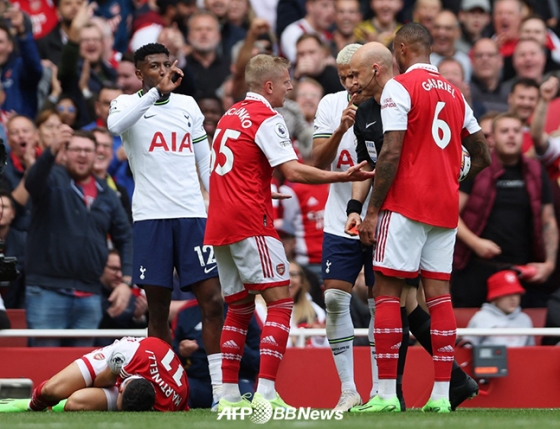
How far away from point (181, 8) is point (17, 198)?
533 centimetres

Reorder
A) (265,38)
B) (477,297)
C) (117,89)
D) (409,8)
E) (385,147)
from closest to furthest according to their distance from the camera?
(385,147), (477,297), (117,89), (265,38), (409,8)

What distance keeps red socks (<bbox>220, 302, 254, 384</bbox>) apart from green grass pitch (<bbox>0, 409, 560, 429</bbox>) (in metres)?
0.34

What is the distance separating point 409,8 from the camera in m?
16.9

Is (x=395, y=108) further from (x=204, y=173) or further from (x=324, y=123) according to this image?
(x=204, y=173)

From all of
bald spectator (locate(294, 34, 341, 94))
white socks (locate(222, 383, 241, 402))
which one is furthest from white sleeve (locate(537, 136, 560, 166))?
white socks (locate(222, 383, 241, 402))

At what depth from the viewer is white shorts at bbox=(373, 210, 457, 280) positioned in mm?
7973

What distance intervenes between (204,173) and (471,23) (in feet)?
25.9

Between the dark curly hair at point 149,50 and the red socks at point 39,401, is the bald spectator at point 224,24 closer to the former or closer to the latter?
the dark curly hair at point 149,50

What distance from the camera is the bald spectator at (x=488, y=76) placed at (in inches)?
561

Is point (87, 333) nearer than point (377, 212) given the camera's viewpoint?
No

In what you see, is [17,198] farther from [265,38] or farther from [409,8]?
[409,8]

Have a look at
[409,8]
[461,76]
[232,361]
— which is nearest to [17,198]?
[232,361]

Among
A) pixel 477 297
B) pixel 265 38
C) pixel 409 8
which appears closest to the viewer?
pixel 477 297

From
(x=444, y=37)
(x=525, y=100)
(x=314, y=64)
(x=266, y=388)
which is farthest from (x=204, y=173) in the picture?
(x=444, y=37)
